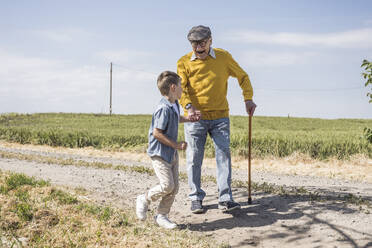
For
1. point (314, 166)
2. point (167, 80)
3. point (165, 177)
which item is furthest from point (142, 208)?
point (314, 166)

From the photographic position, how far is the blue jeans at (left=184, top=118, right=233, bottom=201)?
572 cm

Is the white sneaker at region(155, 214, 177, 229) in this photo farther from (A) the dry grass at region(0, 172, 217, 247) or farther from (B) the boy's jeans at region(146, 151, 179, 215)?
(B) the boy's jeans at region(146, 151, 179, 215)

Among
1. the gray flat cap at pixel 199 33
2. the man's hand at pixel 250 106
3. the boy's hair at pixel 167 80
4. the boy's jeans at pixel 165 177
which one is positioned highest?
the gray flat cap at pixel 199 33

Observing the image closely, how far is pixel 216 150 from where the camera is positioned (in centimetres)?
583

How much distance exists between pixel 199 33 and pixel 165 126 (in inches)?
59.4

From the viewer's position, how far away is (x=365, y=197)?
6992mm

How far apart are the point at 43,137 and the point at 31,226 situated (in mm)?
14900

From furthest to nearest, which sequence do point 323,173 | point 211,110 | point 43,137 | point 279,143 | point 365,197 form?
point 43,137 → point 279,143 → point 323,173 → point 365,197 → point 211,110

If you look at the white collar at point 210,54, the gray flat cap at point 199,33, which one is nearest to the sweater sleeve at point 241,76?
the white collar at point 210,54

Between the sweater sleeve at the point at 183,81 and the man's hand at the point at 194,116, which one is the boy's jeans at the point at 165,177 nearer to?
the man's hand at the point at 194,116

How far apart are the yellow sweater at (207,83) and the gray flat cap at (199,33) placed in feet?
1.10

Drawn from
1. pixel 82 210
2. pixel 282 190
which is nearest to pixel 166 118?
pixel 82 210

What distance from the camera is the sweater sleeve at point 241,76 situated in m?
5.87

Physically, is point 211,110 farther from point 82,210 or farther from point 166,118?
point 82,210
